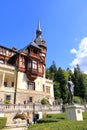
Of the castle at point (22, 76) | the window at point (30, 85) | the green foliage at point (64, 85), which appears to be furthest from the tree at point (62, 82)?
the window at point (30, 85)

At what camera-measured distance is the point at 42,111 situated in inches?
1085

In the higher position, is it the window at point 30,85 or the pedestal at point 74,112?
the window at point 30,85

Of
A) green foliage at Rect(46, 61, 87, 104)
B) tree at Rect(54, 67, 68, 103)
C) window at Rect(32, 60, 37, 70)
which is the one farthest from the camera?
tree at Rect(54, 67, 68, 103)

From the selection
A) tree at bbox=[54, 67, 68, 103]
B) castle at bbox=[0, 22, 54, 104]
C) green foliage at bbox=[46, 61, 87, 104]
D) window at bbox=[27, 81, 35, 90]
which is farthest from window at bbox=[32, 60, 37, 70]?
tree at bbox=[54, 67, 68, 103]

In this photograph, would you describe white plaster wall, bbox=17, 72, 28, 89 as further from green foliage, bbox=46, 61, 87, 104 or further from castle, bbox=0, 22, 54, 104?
green foliage, bbox=46, 61, 87, 104

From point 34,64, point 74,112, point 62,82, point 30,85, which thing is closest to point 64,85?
point 62,82

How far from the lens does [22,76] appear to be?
3838 cm

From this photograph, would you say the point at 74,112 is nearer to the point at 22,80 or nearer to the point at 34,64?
the point at 22,80

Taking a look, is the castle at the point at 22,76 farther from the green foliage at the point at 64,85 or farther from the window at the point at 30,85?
the green foliage at the point at 64,85

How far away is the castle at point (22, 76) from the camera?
35584 millimetres

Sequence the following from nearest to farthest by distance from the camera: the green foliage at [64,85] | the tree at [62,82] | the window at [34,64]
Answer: the window at [34,64] → the green foliage at [64,85] → the tree at [62,82]

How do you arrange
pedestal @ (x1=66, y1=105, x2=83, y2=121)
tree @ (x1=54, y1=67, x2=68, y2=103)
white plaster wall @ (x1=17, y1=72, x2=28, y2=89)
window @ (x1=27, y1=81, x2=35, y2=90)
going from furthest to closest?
tree @ (x1=54, y1=67, x2=68, y2=103)
window @ (x1=27, y1=81, x2=35, y2=90)
white plaster wall @ (x1=17, y1=72, x2=28, y2=89)
pedestal @ (x1=66, y1=105, x2=83, y2=121)

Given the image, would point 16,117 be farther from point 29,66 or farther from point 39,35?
point 39,35

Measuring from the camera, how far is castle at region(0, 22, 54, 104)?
117 ft
